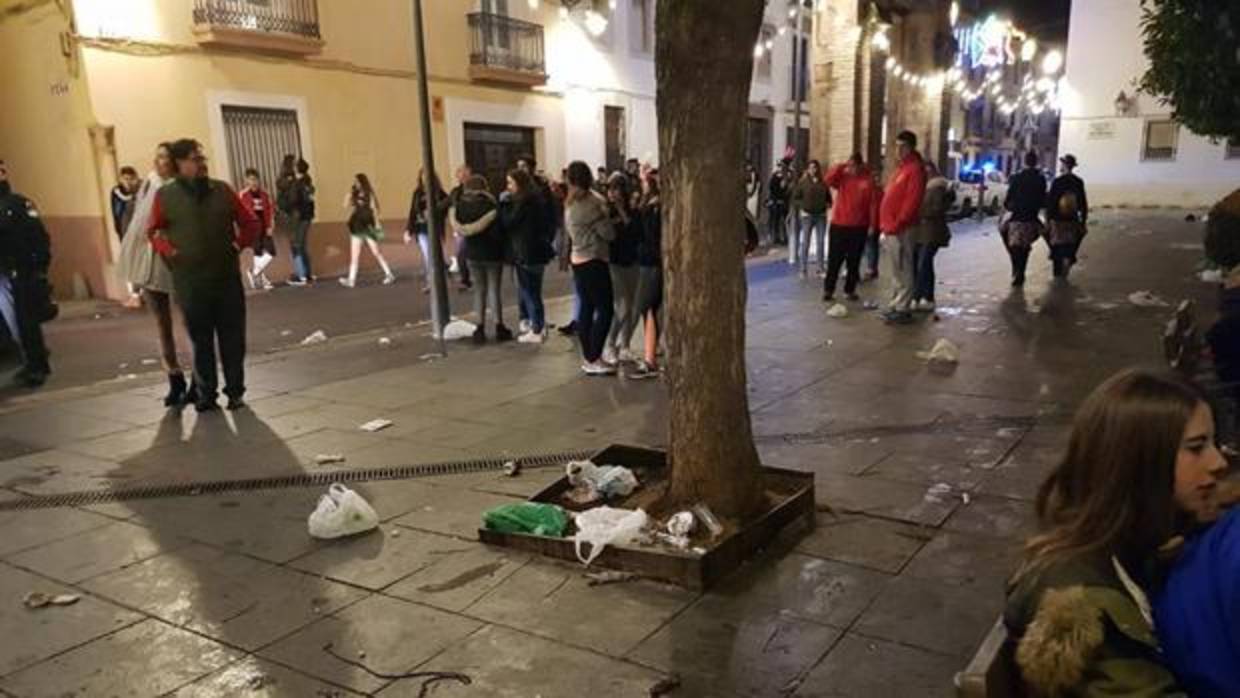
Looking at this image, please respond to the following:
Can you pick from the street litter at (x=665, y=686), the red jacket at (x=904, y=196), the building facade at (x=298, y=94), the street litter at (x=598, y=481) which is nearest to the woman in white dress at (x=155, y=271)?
the street litter at (x=598, y=481)

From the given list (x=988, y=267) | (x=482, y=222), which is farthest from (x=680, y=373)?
(x=988, y=267)

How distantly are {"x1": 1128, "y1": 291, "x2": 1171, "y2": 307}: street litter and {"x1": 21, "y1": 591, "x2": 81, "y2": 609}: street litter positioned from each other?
34.4 feet

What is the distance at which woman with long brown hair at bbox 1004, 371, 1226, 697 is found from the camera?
1666mm

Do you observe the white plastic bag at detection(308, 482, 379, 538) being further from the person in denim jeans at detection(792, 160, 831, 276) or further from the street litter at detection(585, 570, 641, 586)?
the person in denim jeans at detection(792, 160, 831, 276)

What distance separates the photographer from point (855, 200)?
10.5 meters

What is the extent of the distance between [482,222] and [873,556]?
6.01m

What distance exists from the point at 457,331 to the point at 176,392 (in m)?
3.10

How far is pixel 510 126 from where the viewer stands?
64.9 feet

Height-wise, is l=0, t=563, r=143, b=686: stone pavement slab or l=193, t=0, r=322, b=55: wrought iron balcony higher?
l=193, t=0, r=322, b=55: wrought iron balcony

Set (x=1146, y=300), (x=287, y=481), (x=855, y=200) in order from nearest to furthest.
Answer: (x=287, y=481) < (x=1146, y=300) < (x=855, y=200)

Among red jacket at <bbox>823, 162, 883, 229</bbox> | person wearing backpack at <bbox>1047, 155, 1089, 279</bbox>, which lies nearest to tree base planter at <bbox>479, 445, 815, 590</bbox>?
red jacket at <bbox>823, 162, 883, 229</bbox>

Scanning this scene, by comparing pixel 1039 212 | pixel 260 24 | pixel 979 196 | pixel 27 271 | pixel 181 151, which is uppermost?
pixel 260 24

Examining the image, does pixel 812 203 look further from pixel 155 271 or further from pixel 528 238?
pixel 155 271

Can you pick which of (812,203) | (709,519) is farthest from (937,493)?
(812,203)
